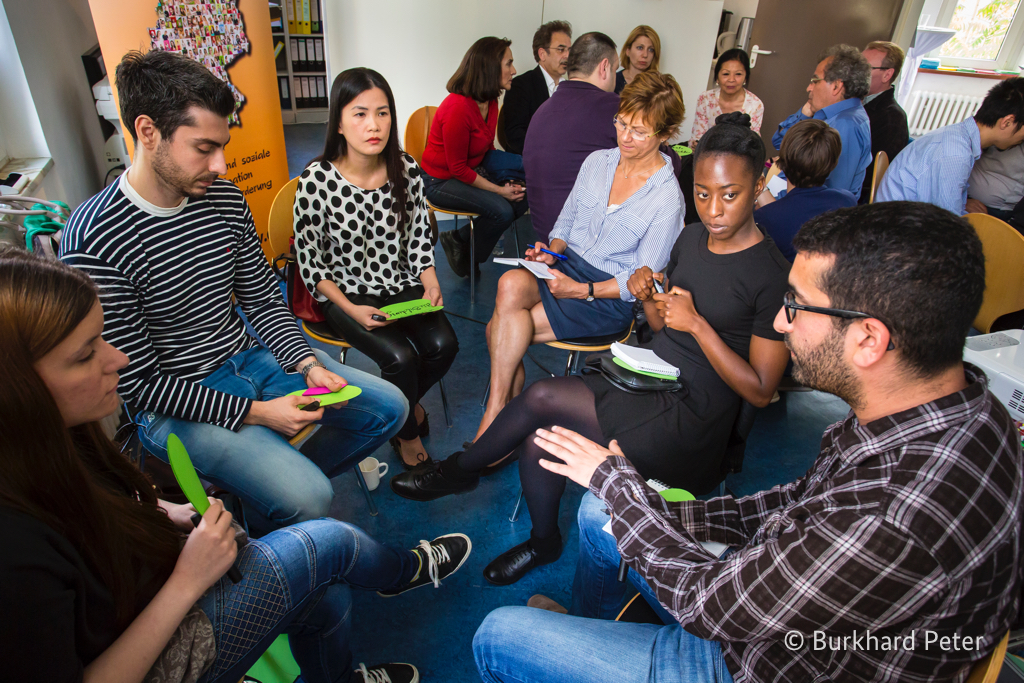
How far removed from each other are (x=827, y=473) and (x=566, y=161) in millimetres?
2087

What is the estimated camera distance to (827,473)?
1041mm

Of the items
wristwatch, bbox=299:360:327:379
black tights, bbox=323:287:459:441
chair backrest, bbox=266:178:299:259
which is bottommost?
black tights, bbox=323:287:459:441

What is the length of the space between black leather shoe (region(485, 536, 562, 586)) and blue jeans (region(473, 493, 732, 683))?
2.14ft

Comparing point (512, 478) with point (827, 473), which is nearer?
point (827, 473)

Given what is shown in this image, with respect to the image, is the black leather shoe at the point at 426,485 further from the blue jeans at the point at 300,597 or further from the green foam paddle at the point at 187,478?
the green foam paddle at the point at 187,478

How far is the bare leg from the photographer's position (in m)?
2.23

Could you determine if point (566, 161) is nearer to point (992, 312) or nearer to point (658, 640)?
point (992, 312)

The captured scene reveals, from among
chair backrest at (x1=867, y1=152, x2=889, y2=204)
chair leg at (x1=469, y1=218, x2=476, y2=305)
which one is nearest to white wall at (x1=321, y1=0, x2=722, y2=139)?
chair leg at (x1=469, y1=218, x2=476, y2=305)

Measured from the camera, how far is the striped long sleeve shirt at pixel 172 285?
1384 mm

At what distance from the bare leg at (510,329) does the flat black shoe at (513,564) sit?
1.79ft

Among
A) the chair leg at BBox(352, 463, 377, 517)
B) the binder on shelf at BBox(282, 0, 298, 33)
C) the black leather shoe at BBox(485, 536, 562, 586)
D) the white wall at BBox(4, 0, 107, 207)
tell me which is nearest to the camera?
the black leather shoe at BBox(485, 536, 562, 586)

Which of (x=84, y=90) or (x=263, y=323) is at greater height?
(x=84, y=90)

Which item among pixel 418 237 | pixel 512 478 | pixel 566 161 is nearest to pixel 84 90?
pixel 418 237

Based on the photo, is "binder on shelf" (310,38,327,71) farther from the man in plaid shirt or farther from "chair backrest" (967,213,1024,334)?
the man in plaid shirt
